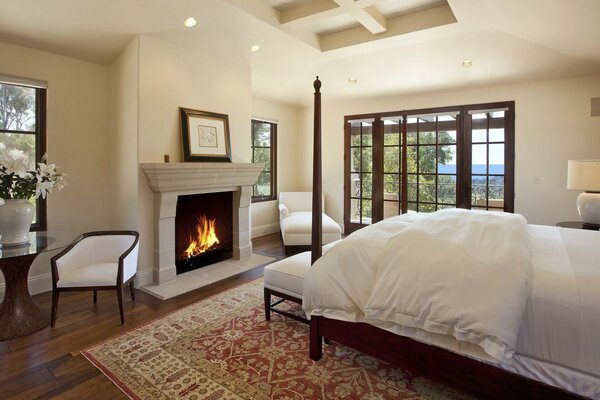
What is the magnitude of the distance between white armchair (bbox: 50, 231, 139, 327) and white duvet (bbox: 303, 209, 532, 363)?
164cm

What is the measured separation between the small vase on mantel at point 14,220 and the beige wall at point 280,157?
3.47 metres

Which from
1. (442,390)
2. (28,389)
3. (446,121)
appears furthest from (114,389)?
(446,121)

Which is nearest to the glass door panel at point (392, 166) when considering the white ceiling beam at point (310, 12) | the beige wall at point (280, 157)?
the beige wall at point (280, 157)

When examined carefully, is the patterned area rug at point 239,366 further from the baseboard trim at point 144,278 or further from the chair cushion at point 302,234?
the chair cushion at point 302,234

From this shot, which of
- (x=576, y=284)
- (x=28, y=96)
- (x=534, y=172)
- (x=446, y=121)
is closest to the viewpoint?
(x=576, y=284)

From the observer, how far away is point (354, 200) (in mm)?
6066

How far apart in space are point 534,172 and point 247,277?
13.0 feet

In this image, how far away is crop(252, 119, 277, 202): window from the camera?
19.2 ft

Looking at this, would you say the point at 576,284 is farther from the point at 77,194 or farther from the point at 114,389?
the point at 77,194

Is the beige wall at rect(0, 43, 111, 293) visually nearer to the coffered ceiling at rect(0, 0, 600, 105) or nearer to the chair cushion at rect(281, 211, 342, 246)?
the coffered ceiling at rect(0, 0, 600, 105)

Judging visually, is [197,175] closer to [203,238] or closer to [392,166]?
[203,238]

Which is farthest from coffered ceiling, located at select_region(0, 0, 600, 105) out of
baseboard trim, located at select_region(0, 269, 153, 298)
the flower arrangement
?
baseboard trim, located at select_region(0, 269, 153, 298)

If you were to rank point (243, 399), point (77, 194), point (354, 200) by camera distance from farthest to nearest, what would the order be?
point (354, 200) < point (77, 194) < point (243, 399)

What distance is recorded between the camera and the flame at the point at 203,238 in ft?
13.5
